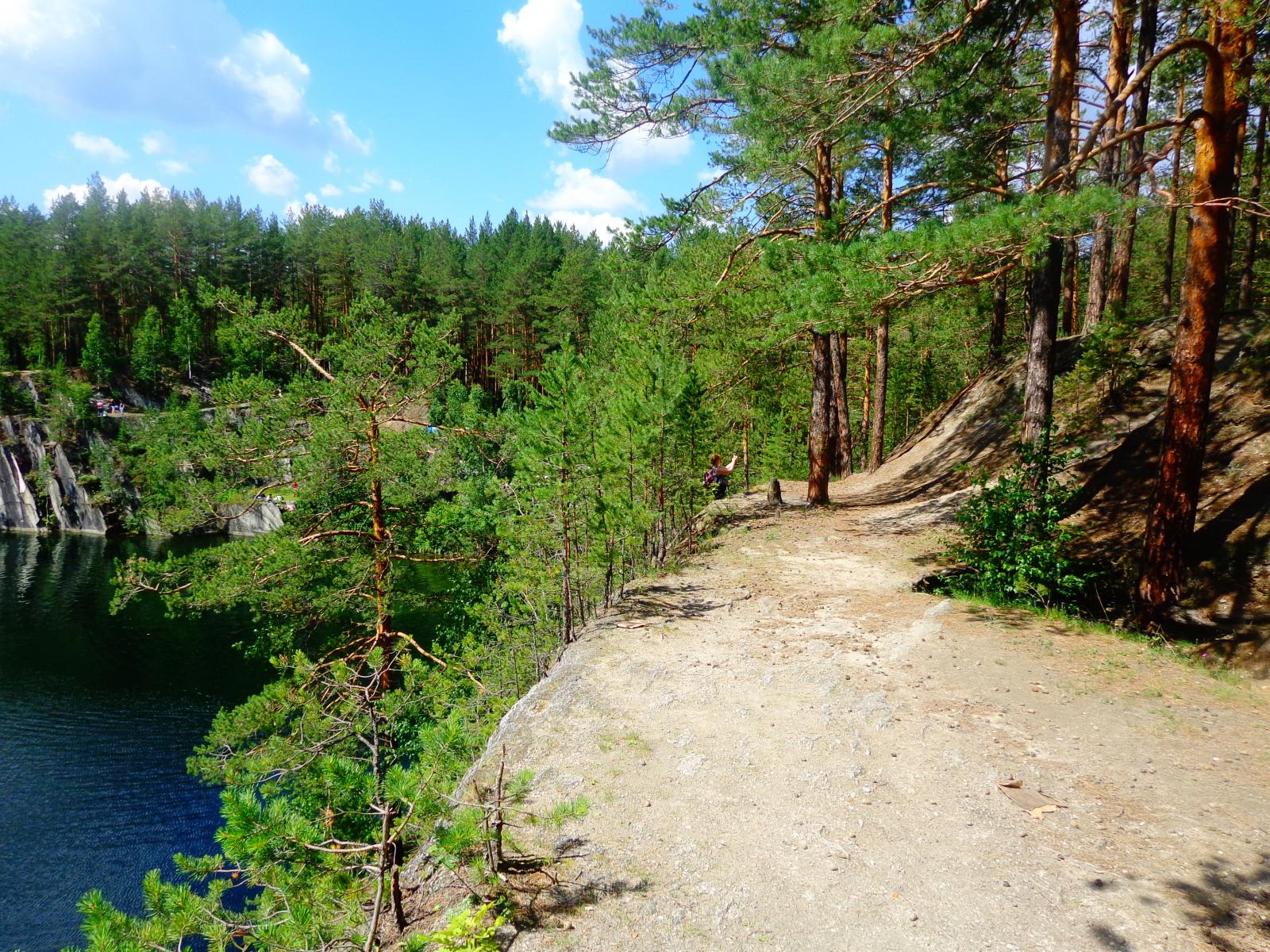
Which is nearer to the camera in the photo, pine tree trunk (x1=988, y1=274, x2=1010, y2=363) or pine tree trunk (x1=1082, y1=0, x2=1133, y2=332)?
pine tree trunk (x1=1082, y1=0, x2=1133, y2=332)

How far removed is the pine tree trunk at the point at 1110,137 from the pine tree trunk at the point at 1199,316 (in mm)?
2387

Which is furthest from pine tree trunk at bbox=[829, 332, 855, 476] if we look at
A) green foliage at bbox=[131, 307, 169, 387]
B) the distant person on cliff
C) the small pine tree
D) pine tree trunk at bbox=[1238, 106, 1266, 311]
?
green foliage at bbox=[131, 307, 169, 387]

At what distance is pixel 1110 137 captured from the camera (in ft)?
30.4

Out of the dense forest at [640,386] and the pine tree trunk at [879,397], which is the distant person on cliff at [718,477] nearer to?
the dense forest at [640,386]

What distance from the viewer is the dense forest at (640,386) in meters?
3.40

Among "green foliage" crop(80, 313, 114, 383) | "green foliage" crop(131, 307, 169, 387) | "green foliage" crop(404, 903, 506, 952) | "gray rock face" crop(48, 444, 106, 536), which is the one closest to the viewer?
"green foliage" crop(404, 903, 506, 952)

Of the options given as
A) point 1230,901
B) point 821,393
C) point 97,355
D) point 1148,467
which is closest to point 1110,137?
point 1148,467

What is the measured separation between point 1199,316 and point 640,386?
6213 millimetres

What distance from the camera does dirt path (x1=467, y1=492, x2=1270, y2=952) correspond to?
3016 millimetres

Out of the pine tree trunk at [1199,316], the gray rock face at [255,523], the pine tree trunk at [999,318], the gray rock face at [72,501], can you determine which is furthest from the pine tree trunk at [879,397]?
the gray rock face at [72,501]

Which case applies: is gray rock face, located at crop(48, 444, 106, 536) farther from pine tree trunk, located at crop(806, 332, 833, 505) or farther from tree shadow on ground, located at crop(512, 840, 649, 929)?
tree shadow on ground, located at crop(512, 840, 649, 929)

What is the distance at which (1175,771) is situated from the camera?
13.1 feet

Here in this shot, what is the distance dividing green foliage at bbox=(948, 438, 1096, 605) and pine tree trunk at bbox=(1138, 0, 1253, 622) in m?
0.78

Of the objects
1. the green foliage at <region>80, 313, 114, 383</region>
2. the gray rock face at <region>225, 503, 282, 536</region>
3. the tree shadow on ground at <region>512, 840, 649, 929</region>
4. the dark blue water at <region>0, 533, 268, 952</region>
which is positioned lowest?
the dark blue water at <region>0, 533, 268, 952</region>
